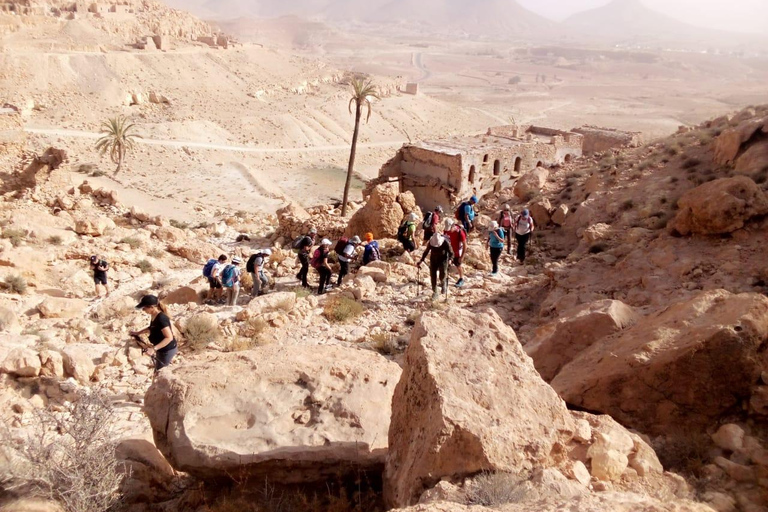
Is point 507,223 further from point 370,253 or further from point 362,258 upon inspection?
point 362,258

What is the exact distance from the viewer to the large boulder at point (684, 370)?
5.09 meters

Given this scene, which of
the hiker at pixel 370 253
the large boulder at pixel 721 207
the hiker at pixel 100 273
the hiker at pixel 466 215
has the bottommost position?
the hiker at pixel 100 273

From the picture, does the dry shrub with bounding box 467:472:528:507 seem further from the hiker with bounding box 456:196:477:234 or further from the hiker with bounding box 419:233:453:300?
the hiker with bounding box 456:196:477:234

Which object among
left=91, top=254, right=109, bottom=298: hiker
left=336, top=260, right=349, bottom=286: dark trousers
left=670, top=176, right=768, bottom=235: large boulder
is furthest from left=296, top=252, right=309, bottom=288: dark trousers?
left=670, top=176, right=768, bottom=235: large boulder

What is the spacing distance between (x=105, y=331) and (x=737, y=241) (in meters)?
10.6

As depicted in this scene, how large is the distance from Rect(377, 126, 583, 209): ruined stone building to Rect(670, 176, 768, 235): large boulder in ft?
34.0

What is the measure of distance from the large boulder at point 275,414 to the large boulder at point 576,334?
2.31m

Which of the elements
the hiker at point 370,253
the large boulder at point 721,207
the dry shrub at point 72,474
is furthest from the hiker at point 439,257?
the dry shrub at point 72,474

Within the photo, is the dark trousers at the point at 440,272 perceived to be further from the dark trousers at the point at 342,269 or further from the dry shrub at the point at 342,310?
the dark trousers at the point at 342,269

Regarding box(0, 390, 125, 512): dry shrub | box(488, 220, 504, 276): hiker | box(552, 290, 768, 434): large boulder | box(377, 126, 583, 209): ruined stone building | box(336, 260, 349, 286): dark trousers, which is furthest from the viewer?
box(377, 126, 583, 209): ruined stone building

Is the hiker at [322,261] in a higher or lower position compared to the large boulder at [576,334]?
lower

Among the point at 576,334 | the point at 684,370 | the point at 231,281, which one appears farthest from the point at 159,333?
the point at 684,370

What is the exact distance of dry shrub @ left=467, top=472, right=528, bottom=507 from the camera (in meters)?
3.36

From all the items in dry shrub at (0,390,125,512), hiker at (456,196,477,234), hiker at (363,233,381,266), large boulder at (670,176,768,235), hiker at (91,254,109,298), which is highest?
large boulder at (670,176,768,235)
